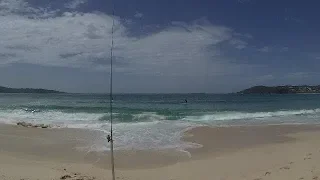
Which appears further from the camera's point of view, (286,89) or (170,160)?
(286,89)

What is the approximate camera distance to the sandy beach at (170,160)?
9172 millimetres

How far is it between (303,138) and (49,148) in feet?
34.1

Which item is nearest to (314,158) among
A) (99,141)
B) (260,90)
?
(99,141)

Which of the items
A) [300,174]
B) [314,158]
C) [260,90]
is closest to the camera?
[300,174]

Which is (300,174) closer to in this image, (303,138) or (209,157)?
(209,157)

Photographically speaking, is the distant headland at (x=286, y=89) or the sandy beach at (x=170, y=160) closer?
the sandy beach at (x=170, y=160)

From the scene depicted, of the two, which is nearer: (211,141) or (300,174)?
(300,174)

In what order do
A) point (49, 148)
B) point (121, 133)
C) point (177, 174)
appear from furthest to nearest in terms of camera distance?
point (121, 133)
point (49, 148)
point (177, 174)

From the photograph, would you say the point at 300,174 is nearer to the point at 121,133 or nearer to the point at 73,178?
the point at 73,178

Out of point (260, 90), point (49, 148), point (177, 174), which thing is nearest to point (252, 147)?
point (177, 174)

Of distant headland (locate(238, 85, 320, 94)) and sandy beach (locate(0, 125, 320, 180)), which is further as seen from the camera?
distant headland (locate(238, 85, 320, 94))

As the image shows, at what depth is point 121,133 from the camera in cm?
1753

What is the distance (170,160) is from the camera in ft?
37.1

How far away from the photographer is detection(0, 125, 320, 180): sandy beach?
9.17 metres
